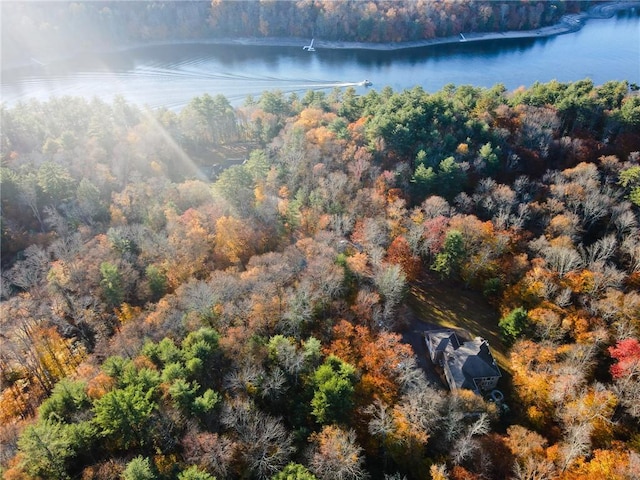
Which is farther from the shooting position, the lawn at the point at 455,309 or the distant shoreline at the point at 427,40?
the distant shoreline at the point at 427,40

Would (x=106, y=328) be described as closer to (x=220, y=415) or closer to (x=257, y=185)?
(x=220, y=415)

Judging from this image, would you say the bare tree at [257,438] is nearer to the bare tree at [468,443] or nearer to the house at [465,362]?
the bare tree at [468,443]

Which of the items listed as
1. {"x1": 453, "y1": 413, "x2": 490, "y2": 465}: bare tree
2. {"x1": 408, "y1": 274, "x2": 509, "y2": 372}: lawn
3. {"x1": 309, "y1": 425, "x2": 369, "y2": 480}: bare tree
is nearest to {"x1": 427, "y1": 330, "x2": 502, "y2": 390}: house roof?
{"x1": 408, "y1": 274, "x2": 509, "y2": 372}: lawn

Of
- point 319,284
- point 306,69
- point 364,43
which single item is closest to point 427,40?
point 364,43

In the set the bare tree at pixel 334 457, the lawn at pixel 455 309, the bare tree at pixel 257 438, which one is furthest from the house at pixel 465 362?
the bare tree at pixel 257 438

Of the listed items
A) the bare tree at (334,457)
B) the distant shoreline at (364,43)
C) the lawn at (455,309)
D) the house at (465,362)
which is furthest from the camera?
the distant shoreline at (364,43)

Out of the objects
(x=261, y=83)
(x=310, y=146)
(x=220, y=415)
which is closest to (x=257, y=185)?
(x=310, y=146)
